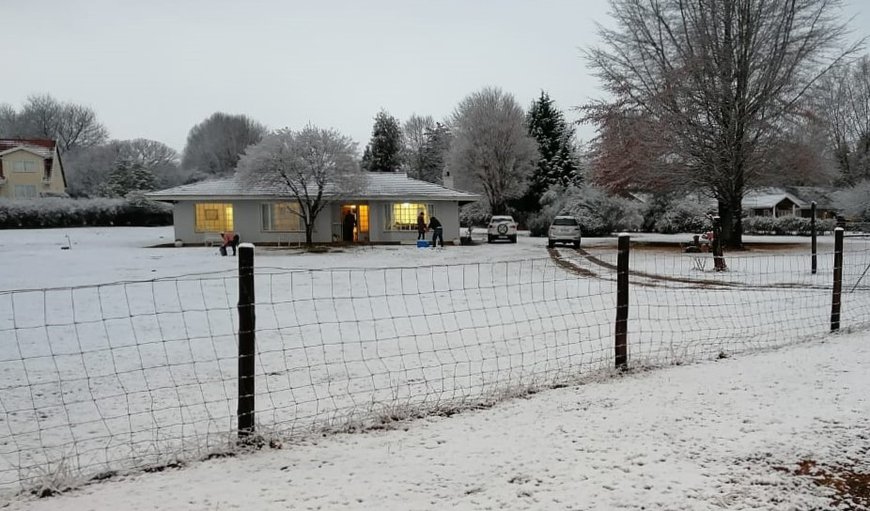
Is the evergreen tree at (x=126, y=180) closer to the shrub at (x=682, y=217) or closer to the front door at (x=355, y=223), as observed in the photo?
the front door at (x=355, y=223)

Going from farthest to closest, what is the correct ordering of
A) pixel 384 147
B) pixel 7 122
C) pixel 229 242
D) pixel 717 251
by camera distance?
pixel 7 122, pixel 384 147, pixel 229 242, pixel 717 251

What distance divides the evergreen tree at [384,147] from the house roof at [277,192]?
104 feet

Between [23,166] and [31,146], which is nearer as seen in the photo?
[23,166]

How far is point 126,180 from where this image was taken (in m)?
49.2

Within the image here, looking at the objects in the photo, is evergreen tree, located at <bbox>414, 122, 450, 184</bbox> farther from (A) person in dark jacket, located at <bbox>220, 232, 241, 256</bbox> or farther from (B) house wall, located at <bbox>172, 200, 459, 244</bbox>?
(A) person in dark jacket, located at <bbox>220, 232, 241, 256</bbox>

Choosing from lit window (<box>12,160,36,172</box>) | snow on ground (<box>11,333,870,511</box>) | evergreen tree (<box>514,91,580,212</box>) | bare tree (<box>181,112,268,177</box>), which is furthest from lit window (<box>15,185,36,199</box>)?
snow on ground (<box>11,333,870,511</box>)

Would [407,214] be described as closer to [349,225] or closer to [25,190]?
[349,225]

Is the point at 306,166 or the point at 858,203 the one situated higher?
the point at 306,166

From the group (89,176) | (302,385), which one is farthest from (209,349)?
(89,176)

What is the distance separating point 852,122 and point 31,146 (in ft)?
226

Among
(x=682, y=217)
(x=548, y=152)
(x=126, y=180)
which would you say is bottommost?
(x=682, y=217)

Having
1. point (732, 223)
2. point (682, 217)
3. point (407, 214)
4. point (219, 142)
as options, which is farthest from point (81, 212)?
point (682, 217)

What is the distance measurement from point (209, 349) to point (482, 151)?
138 feet

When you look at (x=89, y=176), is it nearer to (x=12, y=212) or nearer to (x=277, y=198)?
(x=12, y=212)
